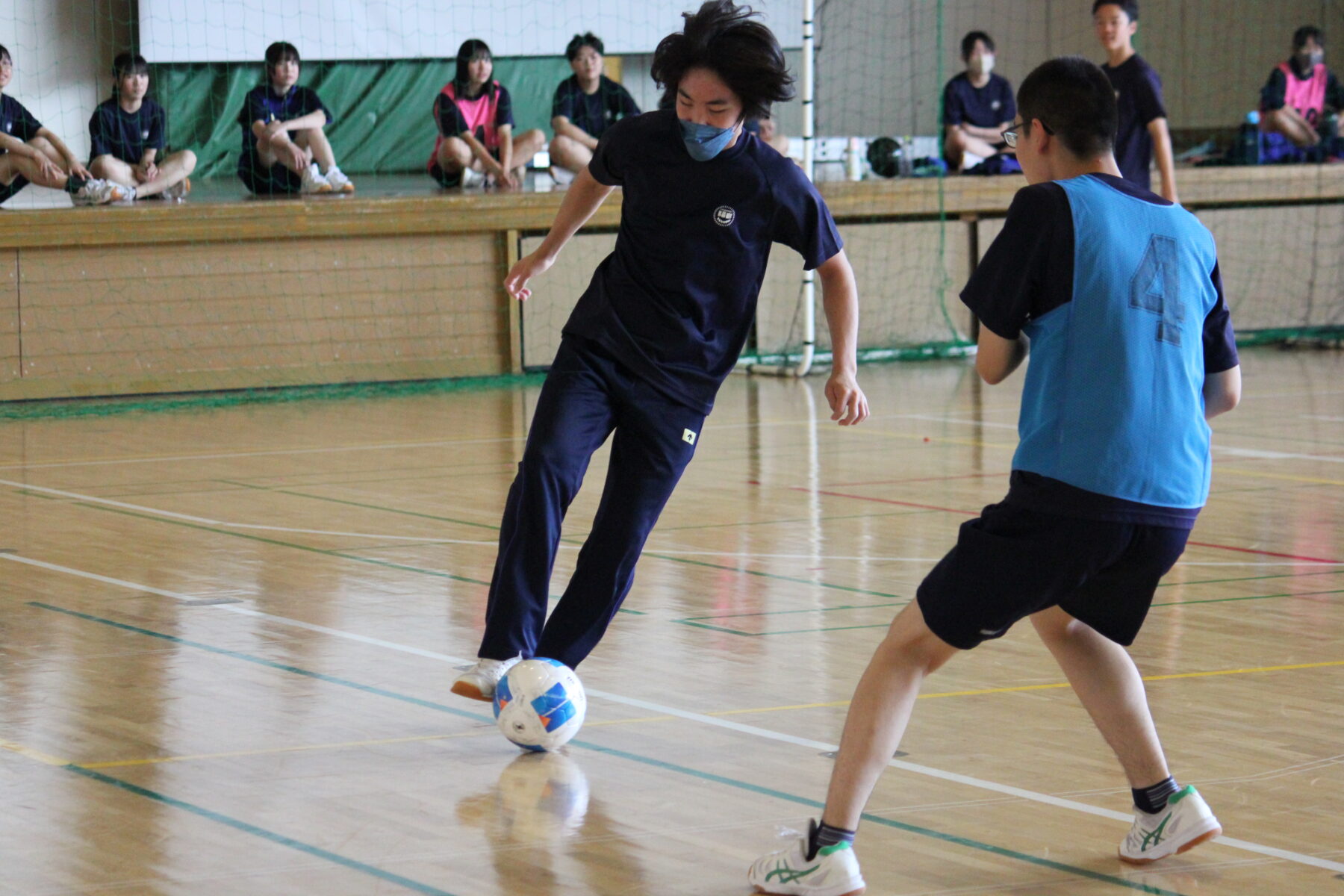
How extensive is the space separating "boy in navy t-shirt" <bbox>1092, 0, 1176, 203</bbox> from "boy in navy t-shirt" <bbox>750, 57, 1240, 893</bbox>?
6.65 metres

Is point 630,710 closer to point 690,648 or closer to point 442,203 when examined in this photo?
point 690,648

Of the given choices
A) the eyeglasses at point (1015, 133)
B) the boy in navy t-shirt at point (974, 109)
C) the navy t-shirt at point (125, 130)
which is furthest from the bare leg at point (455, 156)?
the eyeglasses at point (1015, 133)

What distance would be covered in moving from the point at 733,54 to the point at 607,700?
1.42 metres

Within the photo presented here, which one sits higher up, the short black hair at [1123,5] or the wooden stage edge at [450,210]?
the short black hair at [1123,5]

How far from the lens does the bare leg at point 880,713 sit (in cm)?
281

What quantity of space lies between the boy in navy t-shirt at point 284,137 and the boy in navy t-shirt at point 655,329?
27.0 feet

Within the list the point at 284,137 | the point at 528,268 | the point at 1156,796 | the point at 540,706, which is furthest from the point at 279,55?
the point at 1156,796

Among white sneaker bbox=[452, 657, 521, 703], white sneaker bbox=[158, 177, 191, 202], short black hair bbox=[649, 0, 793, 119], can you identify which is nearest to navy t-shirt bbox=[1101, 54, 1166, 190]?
white sneaker bbox=[158, 177, 191, 202]

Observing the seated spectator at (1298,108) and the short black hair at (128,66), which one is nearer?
the short black hair at (128,66)

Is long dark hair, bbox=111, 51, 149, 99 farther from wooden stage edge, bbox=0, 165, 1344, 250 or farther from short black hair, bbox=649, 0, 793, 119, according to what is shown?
short black hair, bbox=649, 0, 793, 119

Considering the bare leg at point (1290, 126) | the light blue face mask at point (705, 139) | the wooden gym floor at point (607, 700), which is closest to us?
the wooden gym floor at point (607, 700)

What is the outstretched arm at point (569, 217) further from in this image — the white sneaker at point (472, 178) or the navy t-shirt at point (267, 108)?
the white sneaker at point (472, 178)

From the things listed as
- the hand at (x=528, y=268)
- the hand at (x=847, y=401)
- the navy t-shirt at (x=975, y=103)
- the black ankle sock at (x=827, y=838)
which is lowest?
the black ankle sock at (x=827, y=838)

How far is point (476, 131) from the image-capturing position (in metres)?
12.7
